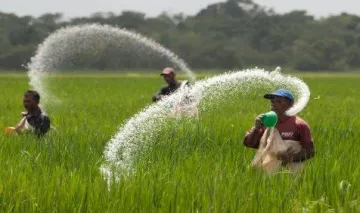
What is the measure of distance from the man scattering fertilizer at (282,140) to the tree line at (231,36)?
52.5 m

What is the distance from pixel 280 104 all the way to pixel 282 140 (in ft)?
0.83

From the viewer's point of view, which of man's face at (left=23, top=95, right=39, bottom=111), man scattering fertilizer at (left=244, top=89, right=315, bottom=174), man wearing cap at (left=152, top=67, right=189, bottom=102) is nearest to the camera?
man scattering fertilizer at (left=244, top=89, right=315, bottom=174)

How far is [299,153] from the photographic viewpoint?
5.02 metres

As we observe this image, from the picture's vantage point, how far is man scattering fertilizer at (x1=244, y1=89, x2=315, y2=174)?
16.1 feet

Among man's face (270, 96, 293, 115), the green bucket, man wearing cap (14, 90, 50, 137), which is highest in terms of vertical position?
man's face (270, 96, 293, 115)

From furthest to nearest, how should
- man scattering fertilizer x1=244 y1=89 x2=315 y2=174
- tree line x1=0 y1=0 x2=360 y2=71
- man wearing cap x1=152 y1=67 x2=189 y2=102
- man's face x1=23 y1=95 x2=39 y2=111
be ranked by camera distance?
1. tree line x1=0 y1=0 x2=360 y2=71
2. man wearing cap x1=152 y1=67 x2=189 y2=102
3. man's face x1=23 y1=95 x2=39 y2=111
4. man scattering fertilizer x1=244 y1=89 x2=315 y2=174

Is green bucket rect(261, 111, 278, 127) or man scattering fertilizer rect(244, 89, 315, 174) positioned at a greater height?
green bucket rect(261, 111, 278, 127)

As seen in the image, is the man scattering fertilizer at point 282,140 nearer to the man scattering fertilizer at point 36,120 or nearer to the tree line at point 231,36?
the man scattering fertilizer at point 36,120

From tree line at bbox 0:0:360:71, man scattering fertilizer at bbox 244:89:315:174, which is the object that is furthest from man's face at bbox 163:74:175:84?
tree line at bbox 0:0:360:71

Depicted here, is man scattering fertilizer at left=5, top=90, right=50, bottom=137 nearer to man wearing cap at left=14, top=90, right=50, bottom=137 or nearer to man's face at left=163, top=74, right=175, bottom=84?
man wearing cap at left=14, top=90, right=50, bottom=137

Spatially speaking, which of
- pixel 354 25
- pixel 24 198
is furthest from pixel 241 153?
pixel 354 25

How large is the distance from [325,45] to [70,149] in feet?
276

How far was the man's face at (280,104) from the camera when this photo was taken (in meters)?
4.95

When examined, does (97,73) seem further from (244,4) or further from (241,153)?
(244,4)
